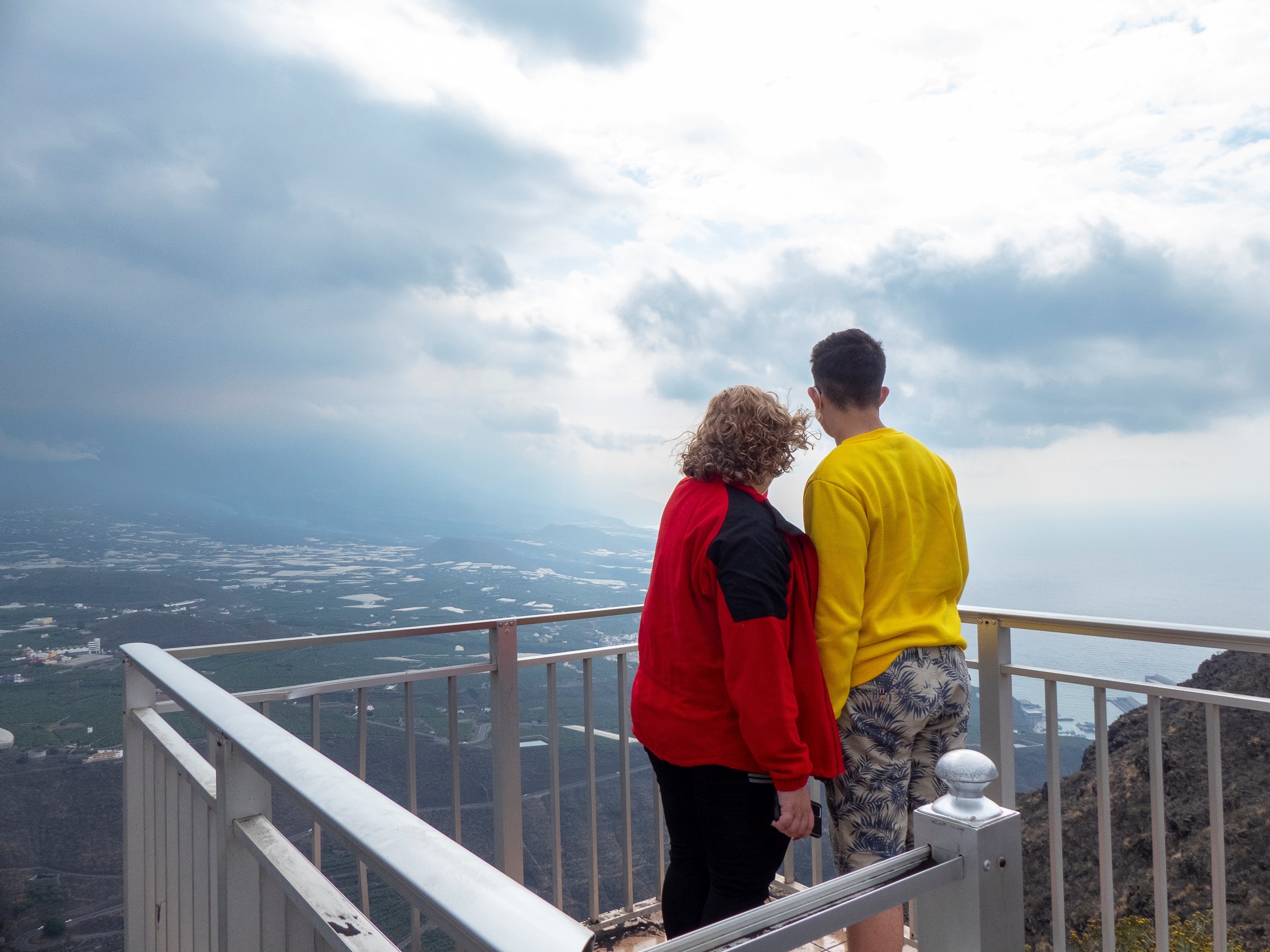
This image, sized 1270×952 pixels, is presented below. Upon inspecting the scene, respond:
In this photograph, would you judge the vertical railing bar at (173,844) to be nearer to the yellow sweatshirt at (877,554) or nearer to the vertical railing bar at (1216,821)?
the yellow sweatshirt at (877,554)

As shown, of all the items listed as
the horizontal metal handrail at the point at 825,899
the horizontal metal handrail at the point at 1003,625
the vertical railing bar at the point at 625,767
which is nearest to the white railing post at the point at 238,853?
the horizontal metal handrail at the point at 825,899

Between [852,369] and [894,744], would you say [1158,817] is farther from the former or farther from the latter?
[852,369]

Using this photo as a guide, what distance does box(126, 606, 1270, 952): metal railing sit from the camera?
1.57 metres


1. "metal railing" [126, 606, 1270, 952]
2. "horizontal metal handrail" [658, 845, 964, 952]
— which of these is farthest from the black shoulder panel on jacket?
"horizontal metal handrail" [658, 845, 964, 952]

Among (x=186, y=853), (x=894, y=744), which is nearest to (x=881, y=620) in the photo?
(x=894, y=744)

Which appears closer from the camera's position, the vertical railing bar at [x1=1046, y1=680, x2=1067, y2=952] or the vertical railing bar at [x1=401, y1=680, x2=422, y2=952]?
the vertical railing bar at [x1=1046, y1=680, x2=1067, y2=952]

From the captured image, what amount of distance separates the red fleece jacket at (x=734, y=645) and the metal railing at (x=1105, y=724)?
0.65 m

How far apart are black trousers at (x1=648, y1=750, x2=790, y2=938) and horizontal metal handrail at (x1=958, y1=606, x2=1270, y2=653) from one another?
91cm

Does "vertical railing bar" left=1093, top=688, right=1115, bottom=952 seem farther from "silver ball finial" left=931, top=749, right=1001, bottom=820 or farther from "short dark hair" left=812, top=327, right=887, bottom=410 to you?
"silver ball finial" left=931, top=749, right=1001, bottom=820

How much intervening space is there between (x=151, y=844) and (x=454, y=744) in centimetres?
89

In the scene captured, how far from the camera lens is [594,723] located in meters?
2.57

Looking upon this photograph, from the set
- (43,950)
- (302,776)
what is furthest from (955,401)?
(43,950)

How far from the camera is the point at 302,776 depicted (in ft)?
2.25

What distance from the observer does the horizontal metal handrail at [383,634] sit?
6.42 feet
